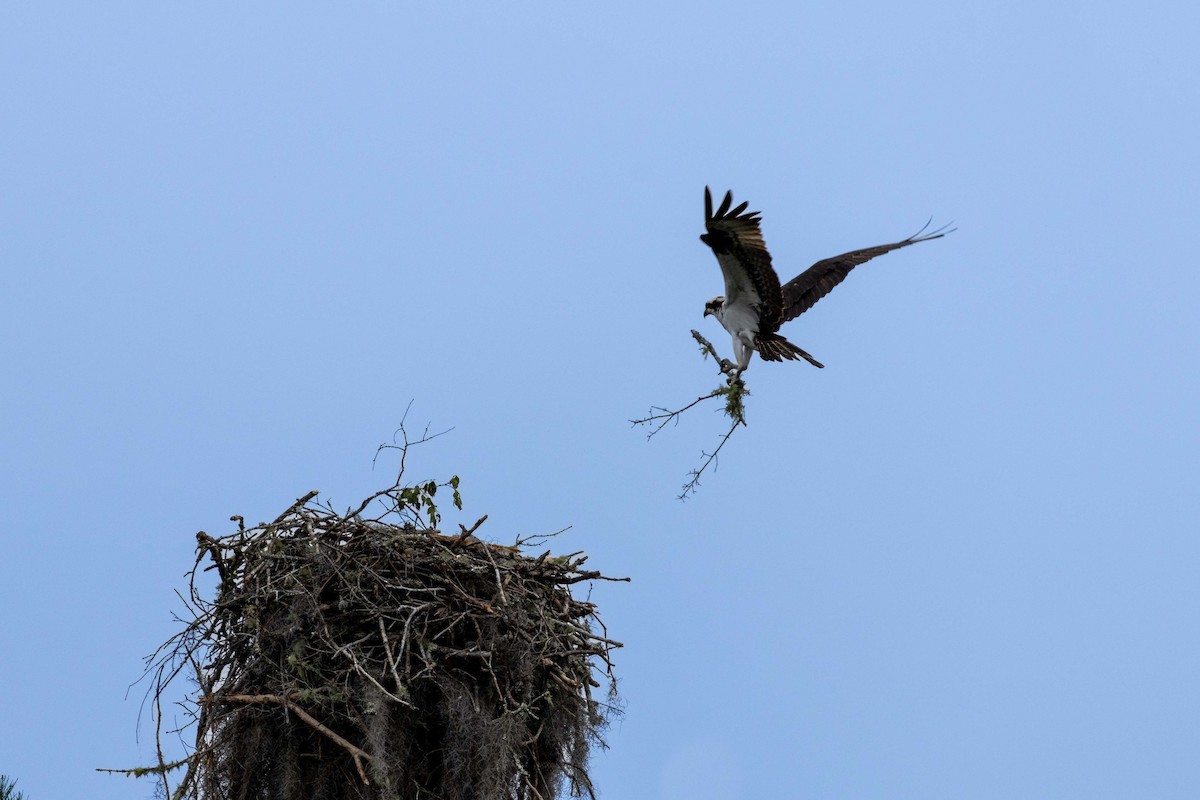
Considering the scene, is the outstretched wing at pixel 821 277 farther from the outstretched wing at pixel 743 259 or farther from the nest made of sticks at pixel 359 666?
the nest made of sticks at pixel 359 666

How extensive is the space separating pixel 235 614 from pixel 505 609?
5.47 ft

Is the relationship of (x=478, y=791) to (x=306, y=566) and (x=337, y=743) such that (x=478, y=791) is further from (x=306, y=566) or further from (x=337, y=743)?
(x=306, y=566)

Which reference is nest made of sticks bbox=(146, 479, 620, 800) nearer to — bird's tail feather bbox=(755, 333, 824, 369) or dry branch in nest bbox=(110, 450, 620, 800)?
dry branch in nest bbox=(110, 450, 620, 800)

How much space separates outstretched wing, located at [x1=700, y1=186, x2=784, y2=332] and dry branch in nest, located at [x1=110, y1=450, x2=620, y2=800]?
2744 mm

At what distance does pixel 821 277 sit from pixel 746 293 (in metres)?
1.78

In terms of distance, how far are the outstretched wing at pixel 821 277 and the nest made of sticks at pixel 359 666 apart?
3.93 metres

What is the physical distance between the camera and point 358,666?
7.04 meters

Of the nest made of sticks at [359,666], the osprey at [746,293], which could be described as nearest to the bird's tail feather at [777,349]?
the osprey at [746,293]

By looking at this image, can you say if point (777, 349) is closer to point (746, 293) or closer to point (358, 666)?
point (746, 293)

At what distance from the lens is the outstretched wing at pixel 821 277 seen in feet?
34.2

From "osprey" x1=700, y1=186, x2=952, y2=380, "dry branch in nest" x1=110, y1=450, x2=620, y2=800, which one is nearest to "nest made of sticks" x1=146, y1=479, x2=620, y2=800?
"dry branch in nest" x1=110, y1=450, x2=620, y2=800

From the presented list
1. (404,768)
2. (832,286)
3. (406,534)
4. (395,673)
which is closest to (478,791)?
(404,768)

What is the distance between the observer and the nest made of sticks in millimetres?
7188

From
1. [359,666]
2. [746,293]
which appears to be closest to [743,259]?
[746,293]
